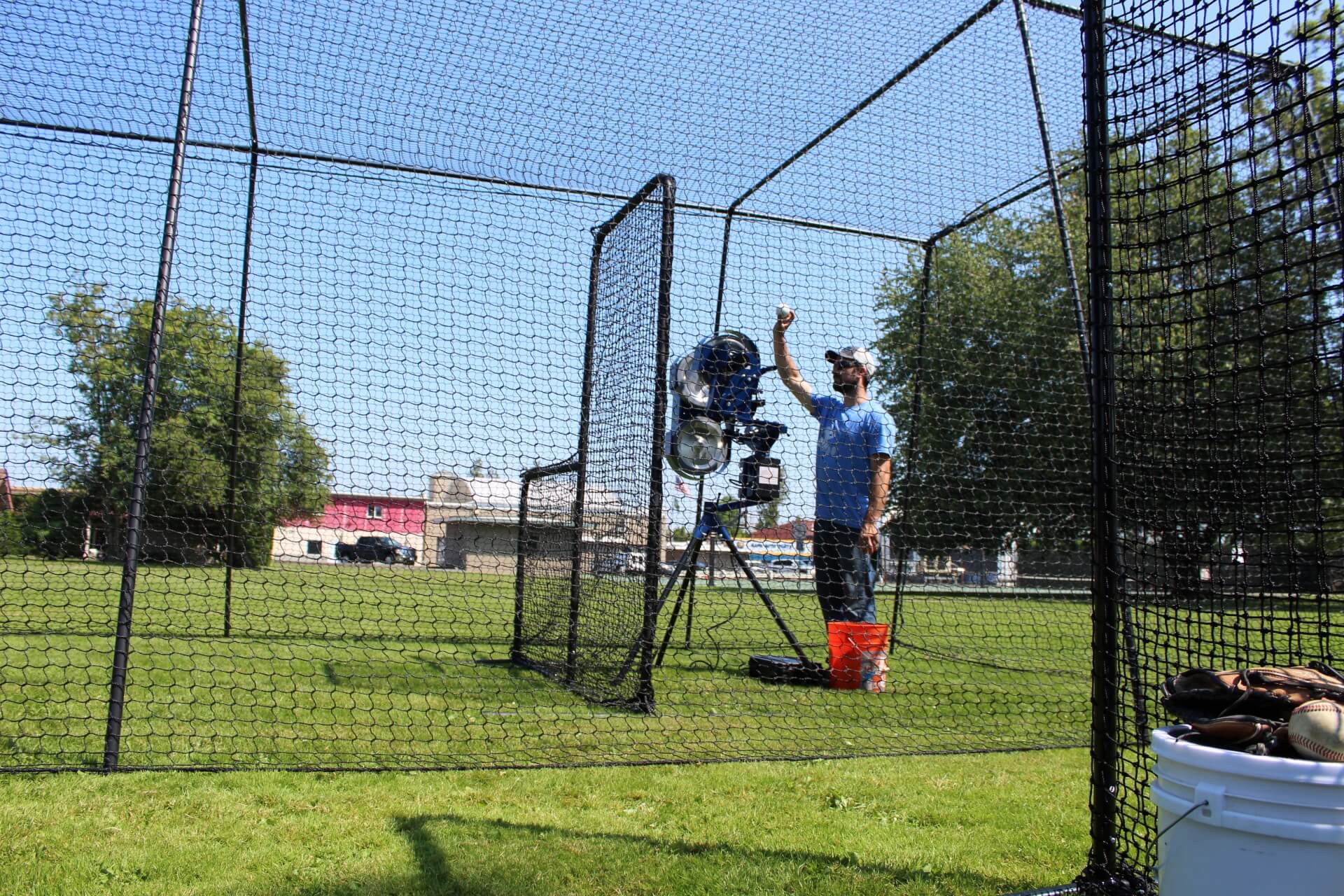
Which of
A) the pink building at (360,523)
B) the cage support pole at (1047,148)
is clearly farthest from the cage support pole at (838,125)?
the pink building at (360,523)

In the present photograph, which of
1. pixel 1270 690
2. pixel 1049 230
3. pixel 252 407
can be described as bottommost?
pixel 1270 690

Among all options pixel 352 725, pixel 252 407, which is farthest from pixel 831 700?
pixel 252 407

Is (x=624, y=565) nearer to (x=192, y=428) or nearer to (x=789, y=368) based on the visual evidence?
(x=789, y=368)

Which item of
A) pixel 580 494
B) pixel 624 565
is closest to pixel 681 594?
pixel 624 565

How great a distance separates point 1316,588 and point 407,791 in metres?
2.34

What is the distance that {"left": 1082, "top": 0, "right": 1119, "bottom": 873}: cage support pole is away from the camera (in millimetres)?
2059

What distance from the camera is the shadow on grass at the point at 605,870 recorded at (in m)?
1.97

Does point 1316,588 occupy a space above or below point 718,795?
above

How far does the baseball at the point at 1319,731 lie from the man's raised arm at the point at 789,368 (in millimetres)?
3026

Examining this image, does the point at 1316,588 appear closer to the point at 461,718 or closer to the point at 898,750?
the point at 898,750

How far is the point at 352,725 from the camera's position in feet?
10.2

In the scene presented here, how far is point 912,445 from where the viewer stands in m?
5.90

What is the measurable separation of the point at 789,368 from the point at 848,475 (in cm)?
58

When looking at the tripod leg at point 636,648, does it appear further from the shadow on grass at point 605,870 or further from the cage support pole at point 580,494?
the shadow on grass at point 605,870
